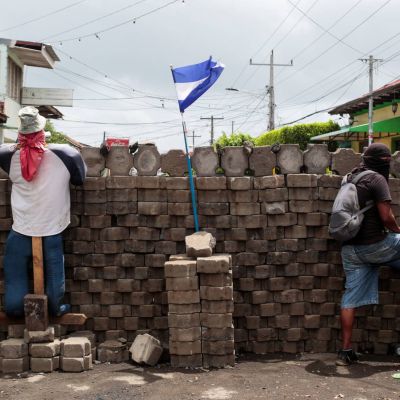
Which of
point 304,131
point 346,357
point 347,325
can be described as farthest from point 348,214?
point 304,131

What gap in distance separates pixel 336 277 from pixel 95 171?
261 centimetres

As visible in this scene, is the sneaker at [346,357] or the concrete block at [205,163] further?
the concrete block at [205,163]

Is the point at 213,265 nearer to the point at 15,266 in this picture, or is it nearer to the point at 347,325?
the point at 347,325

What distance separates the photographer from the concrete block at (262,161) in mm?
5535

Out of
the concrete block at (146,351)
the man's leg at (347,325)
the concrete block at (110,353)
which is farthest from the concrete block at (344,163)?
the concrete block at (110,353)

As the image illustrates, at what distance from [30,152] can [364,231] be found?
3.12 metres

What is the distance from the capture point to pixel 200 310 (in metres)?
4.91

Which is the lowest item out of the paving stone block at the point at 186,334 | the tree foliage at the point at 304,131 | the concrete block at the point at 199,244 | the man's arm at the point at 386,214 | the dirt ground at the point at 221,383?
the dirt ground at the point at 221,383

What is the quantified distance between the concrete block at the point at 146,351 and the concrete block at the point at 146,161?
159 centimetres

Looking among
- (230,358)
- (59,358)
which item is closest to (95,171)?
(59,358)

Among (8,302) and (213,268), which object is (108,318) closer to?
(8,302)

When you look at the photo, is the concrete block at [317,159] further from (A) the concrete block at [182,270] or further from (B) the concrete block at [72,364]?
(B) the concrete block at [72,364]

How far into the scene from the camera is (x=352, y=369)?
195 inches

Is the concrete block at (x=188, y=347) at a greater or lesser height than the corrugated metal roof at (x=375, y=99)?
lesser
